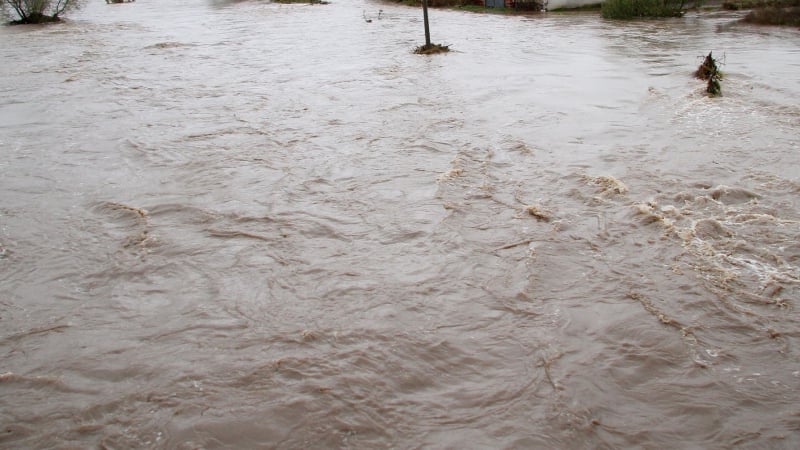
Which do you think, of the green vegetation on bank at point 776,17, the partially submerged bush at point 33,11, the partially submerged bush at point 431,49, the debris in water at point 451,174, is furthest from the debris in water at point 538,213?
the partially submerged bush at point 33,11

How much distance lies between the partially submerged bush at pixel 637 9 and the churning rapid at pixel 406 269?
13642 mm

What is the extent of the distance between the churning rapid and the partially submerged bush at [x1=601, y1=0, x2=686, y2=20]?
44.8 ft

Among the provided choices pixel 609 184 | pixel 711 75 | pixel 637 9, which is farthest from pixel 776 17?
pixel 609 184

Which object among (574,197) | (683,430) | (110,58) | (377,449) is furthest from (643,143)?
(110,58)

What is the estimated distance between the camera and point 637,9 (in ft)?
77.2

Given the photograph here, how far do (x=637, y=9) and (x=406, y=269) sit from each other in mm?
22999

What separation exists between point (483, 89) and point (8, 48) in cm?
1798

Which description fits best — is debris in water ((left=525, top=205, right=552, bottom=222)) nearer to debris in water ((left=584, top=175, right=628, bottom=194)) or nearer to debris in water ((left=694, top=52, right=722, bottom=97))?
debris in water ((left=584, top=175, right=628, bottom=194))

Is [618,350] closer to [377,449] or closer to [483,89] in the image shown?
[377,449]

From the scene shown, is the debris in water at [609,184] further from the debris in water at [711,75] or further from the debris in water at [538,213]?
the debris in water at [711,75]

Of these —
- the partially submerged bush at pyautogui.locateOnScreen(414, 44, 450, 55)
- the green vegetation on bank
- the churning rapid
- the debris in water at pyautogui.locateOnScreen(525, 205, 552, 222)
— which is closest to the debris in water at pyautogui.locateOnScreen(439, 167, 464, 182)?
the churning rapid

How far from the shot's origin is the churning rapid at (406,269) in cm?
350

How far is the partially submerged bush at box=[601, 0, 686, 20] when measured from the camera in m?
23.2

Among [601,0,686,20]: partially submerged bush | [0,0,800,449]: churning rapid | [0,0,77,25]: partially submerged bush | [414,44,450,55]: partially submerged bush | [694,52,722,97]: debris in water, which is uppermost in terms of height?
[0,0,77,25]: partially submerged bush
